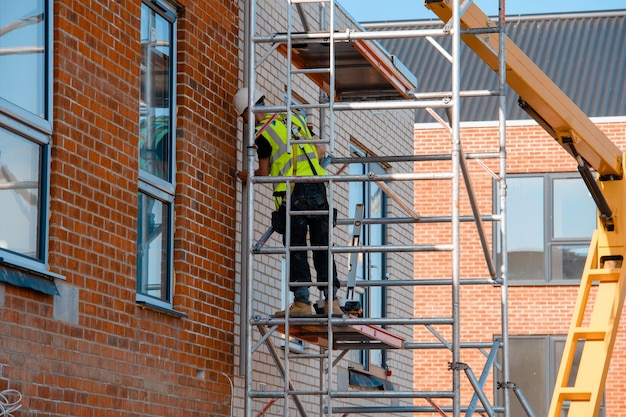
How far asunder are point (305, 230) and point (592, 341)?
4971 millimetres

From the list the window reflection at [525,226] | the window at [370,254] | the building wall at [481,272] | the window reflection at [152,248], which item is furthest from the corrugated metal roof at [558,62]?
the window reflection at [152,248]

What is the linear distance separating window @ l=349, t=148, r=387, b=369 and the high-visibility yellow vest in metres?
4.91

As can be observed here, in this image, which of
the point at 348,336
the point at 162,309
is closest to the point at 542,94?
the point at 348,336

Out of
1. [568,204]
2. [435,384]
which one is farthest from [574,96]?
[435,384]

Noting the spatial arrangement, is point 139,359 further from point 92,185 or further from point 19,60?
point 19,60

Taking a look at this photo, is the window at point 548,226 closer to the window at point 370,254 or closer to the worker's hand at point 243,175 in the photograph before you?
the window at point 370,254

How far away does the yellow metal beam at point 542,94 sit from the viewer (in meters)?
11.3

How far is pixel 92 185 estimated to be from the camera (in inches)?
321

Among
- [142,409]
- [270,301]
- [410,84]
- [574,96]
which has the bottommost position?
[142,409]

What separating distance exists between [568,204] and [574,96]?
173 inches

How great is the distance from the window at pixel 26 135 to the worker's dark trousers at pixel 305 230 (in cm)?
267

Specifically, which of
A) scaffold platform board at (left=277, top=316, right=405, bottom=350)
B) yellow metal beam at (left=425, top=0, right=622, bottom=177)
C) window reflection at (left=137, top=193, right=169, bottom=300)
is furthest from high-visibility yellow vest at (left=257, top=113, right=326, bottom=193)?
yellow metal beam at (left=425, top=0, right=622, bottom=177)

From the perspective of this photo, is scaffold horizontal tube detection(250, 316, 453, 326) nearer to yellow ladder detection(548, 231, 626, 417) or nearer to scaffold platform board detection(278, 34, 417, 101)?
scaffold platform board detection(278, 34, 417, 101)

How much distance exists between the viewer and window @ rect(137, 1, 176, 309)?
9.16m
